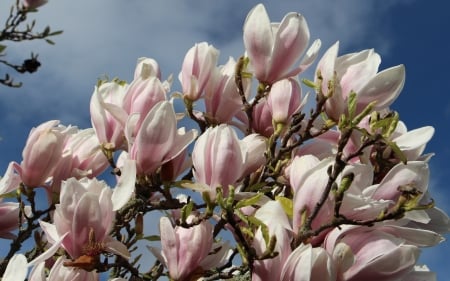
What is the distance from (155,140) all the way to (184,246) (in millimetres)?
192

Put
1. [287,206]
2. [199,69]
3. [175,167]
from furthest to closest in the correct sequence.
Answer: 1. [199,69]
2. [175,167]
3. [287,206]

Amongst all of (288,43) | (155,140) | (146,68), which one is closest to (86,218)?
(155,140)

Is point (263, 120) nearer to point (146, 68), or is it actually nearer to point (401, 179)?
point (146, 68)

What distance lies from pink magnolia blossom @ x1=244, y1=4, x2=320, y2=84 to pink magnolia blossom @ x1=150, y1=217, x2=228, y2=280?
0.41 meters

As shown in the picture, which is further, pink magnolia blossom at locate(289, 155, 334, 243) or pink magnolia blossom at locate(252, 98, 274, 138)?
pink magnolia blossom at locate(252, 98, 274, 138)

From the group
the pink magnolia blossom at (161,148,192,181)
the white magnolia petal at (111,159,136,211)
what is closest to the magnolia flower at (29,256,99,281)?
the white magnolia petal at (111,159,136,211)

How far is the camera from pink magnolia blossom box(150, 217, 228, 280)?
116 cm

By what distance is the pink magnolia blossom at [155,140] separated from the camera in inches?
47.1

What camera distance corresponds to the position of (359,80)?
51.9 inches

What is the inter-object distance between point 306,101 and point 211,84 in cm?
21

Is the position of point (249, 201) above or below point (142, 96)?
below

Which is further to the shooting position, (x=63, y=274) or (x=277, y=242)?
(x=63, y=274)

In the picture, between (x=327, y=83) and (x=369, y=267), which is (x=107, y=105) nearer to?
(x=327, y=83)

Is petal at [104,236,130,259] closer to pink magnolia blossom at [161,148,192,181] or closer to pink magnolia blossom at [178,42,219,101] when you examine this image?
pink magnolia blossom at [161,148,192,181]
